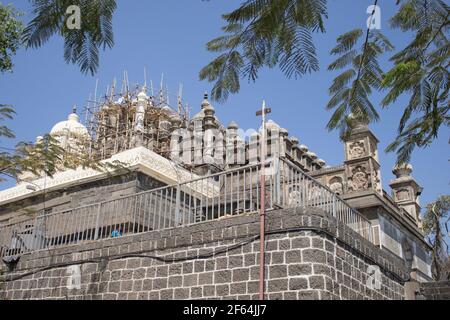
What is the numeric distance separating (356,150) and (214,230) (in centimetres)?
688

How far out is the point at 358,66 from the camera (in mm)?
4781

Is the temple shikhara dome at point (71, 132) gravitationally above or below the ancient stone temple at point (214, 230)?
above

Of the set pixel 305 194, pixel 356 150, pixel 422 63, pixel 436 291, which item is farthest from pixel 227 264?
pixel 436 291

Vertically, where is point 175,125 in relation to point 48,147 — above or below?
above

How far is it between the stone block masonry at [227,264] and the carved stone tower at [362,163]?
122 inches

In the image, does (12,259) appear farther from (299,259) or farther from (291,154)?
(291,154)

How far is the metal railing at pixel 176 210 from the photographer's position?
9.29m

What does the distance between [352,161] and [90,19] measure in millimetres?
11509

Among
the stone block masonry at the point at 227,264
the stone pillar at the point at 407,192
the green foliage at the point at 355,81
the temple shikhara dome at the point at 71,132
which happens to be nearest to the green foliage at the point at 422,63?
the green foliage at the point at 355,81

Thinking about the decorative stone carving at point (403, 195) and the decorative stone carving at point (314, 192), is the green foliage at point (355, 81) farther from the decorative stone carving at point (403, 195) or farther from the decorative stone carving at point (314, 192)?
the decorative stone carving at point (403, 195)

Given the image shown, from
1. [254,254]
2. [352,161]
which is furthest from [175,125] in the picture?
[254,254]

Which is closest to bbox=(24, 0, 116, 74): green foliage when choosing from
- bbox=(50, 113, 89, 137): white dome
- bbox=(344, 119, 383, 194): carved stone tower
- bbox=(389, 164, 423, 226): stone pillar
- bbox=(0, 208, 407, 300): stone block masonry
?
bbox=(0, 208, 407, 300): stone block masonry

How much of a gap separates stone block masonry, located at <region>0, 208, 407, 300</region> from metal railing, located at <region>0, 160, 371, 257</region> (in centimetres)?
43
